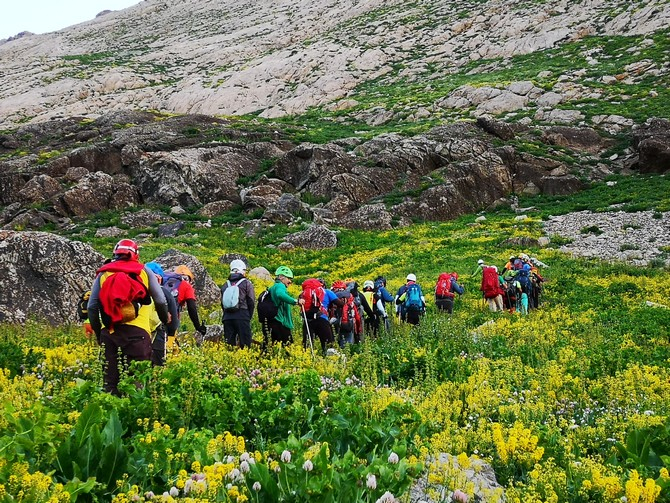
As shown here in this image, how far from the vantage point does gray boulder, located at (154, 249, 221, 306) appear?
51.7ft

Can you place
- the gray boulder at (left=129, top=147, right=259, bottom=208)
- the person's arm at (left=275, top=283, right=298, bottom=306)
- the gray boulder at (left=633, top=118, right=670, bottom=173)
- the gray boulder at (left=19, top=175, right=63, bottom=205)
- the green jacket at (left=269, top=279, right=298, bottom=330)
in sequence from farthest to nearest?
the gray boulder at (left=129, top=147, right=259, bottom=208), the gray boulder at (left=19, top=175, right=63, bottom=205), the gray boulder at (left=633, top=118, right=670, bottom=173), the green jacket at (left=269, top=279, right=298, bottom=330), the person's arm at (left=275, top=283, right=298, bottom=306)

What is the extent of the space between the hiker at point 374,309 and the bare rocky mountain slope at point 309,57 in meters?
39.7

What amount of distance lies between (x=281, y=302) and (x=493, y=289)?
7679 millimetres

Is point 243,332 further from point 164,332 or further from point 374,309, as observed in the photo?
point 374,309

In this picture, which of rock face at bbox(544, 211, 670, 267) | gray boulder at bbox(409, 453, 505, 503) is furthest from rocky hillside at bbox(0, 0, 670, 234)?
gray boulder at bbox(409, 453, 505, 503)

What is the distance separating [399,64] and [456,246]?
47518 mm

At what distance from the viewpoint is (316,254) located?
25938 mm

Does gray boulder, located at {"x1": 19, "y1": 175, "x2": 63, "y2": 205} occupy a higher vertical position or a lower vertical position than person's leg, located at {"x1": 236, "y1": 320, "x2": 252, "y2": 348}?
higher

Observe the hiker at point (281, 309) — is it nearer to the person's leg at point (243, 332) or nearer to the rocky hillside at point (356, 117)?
the person's leg at point (243, 332)

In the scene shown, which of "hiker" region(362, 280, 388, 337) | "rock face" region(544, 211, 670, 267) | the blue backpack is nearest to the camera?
"hiker" region(362, 280, 388, 337)

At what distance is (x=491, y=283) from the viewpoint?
1446 centimetres

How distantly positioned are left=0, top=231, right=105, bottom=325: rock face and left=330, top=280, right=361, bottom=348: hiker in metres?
5.86

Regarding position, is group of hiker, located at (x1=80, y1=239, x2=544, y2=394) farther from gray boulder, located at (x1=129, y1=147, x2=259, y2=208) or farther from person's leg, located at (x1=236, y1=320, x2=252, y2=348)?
gray boulder, located at (x1=129, y1=147, x2=259, y2=208)

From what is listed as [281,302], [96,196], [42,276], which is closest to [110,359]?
[281,302]
